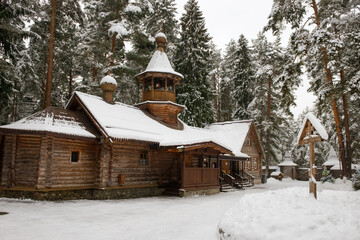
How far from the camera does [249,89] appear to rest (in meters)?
37.8

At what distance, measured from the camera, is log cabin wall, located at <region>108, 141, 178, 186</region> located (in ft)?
51.0

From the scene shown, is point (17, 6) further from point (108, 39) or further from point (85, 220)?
point (85, 220)

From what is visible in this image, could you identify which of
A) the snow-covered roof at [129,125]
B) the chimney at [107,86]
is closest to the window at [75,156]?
the snow-covered roof at [129,125]

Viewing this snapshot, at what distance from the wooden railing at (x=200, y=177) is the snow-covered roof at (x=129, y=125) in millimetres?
2197

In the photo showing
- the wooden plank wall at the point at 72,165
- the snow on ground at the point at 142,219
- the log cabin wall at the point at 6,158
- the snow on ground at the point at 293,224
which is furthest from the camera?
the wooden plank wall at the point at 72,165

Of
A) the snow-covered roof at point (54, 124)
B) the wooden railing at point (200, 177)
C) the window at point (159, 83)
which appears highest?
the window at point (159, 83)

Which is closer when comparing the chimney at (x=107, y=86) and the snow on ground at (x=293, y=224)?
the snow on ground at (x=293, y=224)

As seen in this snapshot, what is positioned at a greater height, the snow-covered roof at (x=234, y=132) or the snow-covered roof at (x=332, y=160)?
the snow-covered roof at (x=234, y=132)

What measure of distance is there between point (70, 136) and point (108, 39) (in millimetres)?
14928

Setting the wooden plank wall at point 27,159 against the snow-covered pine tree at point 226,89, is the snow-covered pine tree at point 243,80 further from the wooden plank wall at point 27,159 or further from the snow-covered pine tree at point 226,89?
the wooden plank wall at point 27,159

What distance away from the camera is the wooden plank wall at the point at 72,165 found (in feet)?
45.1

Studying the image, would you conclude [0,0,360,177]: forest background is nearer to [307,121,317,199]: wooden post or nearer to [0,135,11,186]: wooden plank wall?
[0,135,11,186]: wooden plank wall

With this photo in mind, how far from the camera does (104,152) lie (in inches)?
598

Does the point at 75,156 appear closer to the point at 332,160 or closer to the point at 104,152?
the point at 104,152
